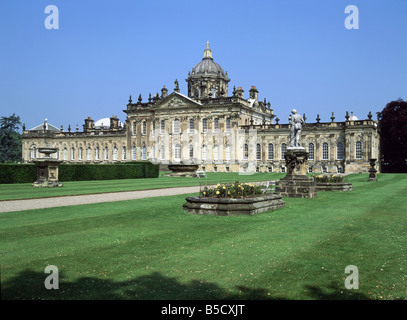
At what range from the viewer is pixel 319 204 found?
1647cm

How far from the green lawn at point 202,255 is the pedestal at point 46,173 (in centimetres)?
1501

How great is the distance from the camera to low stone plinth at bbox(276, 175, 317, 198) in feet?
62.8

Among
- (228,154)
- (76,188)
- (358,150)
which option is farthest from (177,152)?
(76,188)

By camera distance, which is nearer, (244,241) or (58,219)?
(244,241)

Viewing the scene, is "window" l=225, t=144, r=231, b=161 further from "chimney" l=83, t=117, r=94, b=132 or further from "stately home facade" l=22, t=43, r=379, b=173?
"chimney" l=83, t=117, r=94, b=132

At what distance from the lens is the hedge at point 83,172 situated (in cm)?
3362

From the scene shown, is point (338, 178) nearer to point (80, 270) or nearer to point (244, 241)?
point (244, 241)

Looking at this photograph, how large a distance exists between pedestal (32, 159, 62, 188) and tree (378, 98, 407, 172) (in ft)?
173

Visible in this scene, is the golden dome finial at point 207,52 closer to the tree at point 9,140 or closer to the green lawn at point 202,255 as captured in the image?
the tree at point 9,140

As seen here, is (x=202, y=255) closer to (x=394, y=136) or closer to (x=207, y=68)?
(x=394, y=136)

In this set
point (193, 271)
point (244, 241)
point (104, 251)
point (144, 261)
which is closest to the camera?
point (193, 271)
